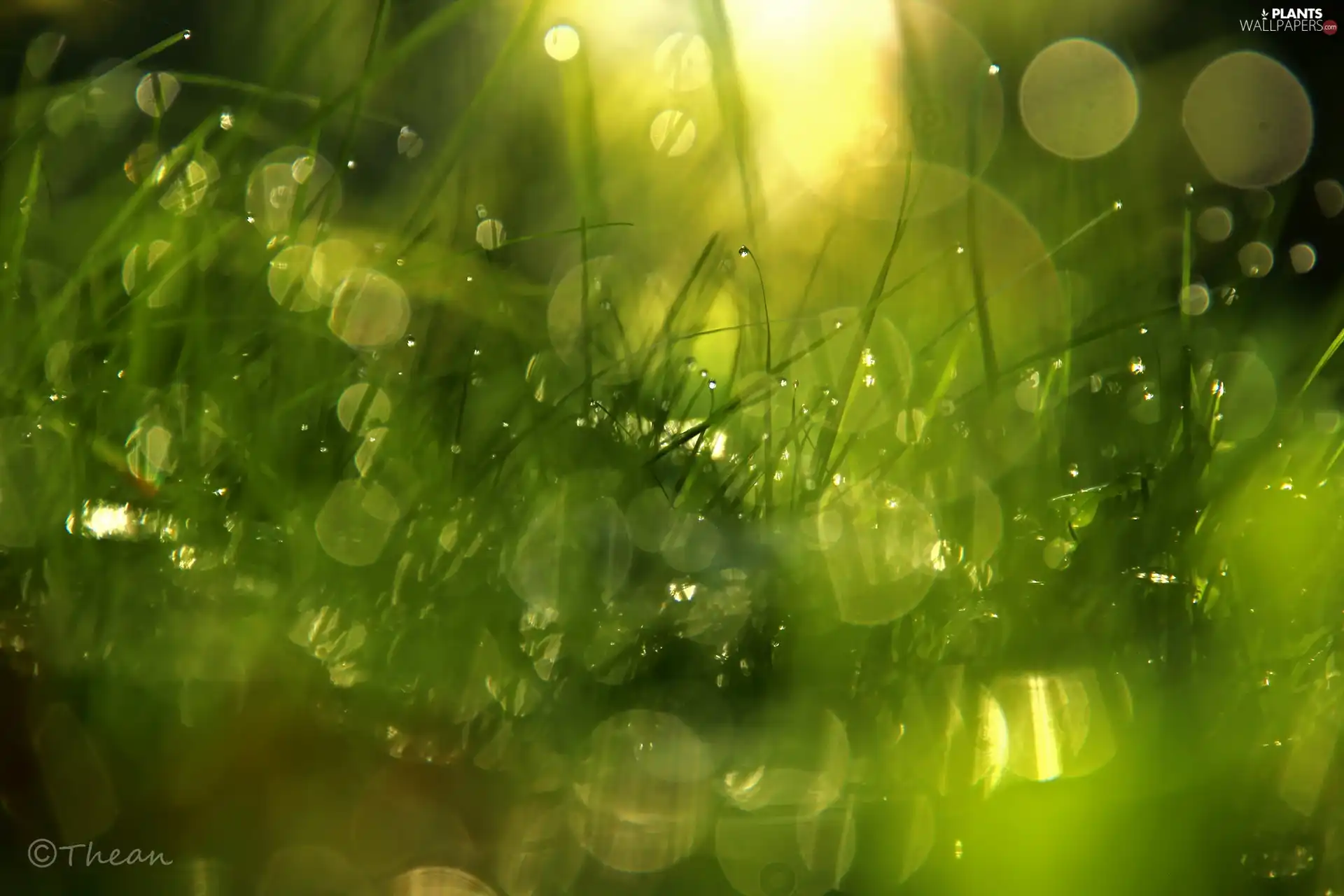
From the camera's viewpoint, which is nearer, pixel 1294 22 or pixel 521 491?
pixel 521 491

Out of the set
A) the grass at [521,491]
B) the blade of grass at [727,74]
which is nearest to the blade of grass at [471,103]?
the grass at [521,491]

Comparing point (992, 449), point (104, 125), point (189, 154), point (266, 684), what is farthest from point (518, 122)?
point (266, 684)

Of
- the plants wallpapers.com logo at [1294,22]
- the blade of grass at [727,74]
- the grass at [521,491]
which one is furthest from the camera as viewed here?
the plants wallpapers.com logo at [1294,22]

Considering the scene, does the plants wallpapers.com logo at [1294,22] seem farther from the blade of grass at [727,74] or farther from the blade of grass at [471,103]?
the blade of grass at [471,103]

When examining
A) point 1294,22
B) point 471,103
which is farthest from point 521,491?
point 1294,22

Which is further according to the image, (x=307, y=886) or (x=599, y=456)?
(x=599, y=456)

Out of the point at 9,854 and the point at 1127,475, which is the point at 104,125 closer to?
the point at 9,854

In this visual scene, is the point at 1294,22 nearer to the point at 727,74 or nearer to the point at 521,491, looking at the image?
the point at 727,74

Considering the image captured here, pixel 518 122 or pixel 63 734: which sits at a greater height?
pixel 518 122
